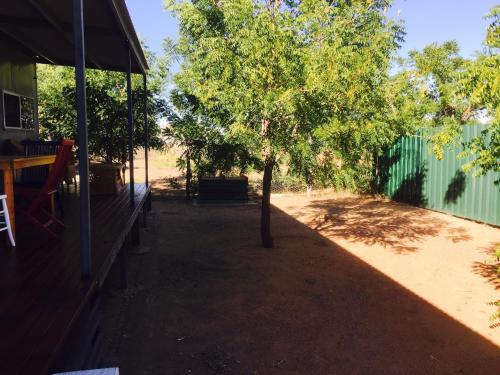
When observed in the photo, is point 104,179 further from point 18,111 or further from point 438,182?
point 438,182

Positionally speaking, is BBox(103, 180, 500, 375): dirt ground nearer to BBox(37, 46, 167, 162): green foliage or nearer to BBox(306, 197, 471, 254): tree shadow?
BBox(306, 197, 471, 254): tree shadow

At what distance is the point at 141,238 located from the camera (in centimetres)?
816

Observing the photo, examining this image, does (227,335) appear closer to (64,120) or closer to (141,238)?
(141,238)

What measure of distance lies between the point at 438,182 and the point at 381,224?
2.69 meters

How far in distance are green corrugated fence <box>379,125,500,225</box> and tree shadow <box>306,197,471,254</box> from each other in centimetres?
49

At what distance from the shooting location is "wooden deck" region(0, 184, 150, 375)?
6.58 feet

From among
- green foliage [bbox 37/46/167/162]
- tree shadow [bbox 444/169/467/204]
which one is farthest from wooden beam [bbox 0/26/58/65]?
tree shadow [bbox 444/169/467/204]

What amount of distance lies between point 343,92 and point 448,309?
3.34 m

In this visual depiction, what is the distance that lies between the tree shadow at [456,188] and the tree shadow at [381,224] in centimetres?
65

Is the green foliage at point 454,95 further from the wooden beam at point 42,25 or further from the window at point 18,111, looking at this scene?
the window at point 18,111

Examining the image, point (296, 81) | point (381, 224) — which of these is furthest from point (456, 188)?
point (296, 81)

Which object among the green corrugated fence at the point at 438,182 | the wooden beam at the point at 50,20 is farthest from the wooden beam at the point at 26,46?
the green corrugated fence at the point at 438,182

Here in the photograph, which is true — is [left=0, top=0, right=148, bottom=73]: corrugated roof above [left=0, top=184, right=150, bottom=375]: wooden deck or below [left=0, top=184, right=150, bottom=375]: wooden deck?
above

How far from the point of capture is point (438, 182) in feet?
36.9
